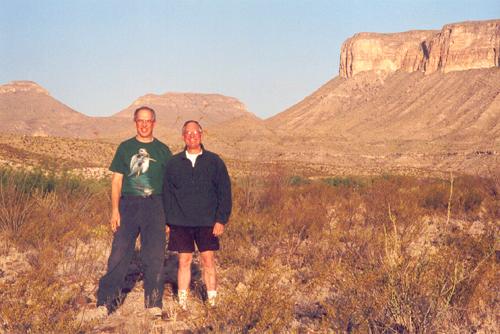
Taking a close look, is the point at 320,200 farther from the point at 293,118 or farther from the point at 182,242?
the point at 293,118

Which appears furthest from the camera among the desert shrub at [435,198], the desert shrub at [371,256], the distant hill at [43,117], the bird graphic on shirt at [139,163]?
the distant hill at [43,117]

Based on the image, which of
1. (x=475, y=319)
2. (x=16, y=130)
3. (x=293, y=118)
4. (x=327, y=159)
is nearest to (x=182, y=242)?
(x=475, y=319)

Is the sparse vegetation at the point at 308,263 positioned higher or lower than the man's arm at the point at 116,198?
lower

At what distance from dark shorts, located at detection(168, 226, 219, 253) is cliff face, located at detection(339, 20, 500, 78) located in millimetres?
99194

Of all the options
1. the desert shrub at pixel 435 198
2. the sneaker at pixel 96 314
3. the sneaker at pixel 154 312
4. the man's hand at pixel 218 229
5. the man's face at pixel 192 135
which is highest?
the man's face at pixel 192 135

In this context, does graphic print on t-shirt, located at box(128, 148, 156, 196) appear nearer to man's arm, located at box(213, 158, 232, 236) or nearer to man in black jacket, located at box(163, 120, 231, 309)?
man in black jacket, located at box(163, 120, 231, 309)

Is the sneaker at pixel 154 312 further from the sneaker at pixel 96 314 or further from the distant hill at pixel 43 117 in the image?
the distant hill at pixel 43 117

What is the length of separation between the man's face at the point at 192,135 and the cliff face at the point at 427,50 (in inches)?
3901

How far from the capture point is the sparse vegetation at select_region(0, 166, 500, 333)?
382cm

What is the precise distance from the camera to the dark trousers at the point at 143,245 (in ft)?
15.1

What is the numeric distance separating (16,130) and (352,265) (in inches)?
4759

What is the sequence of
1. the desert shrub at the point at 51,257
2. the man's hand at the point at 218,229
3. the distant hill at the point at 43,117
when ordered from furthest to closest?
the distant hill at the point at 43,117, the man's hand at the point at 218,229, the desert shrub at the point at 51,257

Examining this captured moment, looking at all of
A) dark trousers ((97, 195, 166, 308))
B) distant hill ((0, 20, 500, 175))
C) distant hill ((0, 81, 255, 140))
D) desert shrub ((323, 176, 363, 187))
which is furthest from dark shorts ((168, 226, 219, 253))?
distant hill ((0, 81, 255, 140))

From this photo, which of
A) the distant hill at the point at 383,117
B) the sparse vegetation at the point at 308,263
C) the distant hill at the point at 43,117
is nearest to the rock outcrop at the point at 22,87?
the distant hill at the point at 43,117
